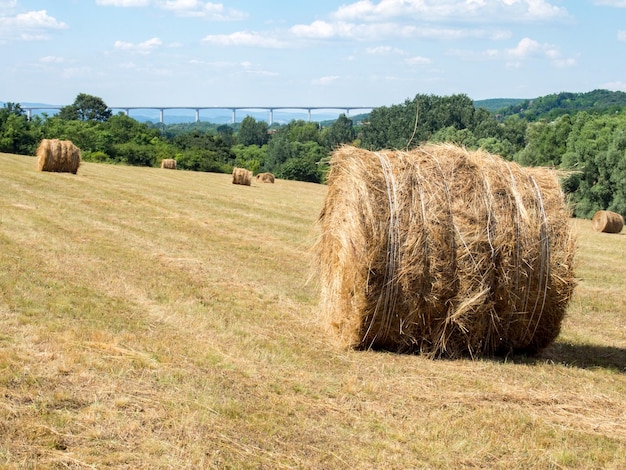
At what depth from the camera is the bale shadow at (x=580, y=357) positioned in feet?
26.9

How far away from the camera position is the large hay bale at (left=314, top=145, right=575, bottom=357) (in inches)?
308

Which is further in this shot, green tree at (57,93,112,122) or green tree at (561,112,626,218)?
green tree at (57,93,112,122)

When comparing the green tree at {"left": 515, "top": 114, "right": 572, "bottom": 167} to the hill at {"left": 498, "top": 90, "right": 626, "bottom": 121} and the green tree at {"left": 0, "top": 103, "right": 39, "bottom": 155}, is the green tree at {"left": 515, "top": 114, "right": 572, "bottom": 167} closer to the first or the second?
the green tree at {"left": 0, "top": 103, "right": 39, "bottom": 155}

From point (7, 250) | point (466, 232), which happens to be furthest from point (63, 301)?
point (466, 232)

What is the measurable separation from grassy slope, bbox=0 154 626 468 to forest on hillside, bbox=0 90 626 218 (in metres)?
6.62

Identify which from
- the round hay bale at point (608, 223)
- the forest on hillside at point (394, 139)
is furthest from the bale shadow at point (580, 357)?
the round hay bale at point (608, 223)

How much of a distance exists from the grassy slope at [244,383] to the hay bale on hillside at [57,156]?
16616 millimetres

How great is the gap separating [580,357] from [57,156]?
2394 cm

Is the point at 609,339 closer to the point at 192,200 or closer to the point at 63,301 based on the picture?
the point at 63,301

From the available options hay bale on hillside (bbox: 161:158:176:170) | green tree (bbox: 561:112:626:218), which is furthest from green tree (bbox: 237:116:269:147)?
green tree (bbox: 561:112:626:218)

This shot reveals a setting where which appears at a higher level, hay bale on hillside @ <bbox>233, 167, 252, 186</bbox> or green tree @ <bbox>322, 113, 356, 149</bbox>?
green tree @ <bbox>322, 113, 356, 149</bbox>

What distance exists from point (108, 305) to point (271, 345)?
2.29m

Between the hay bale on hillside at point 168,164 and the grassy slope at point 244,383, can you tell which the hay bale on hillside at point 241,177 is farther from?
the grassy slope at point 244,383

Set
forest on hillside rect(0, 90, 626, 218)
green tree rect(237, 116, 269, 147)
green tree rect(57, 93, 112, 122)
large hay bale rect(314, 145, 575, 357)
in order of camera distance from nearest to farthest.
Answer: large hay bale rect(314, 145, 575, 357) → forest on hillside rect(0, 90, 626, 218) → green tree rect(57, 93, 112, 122) → green tree rect(237, 116, 269, 147)
